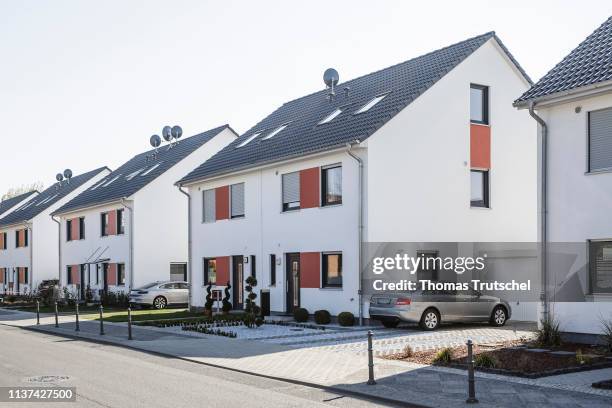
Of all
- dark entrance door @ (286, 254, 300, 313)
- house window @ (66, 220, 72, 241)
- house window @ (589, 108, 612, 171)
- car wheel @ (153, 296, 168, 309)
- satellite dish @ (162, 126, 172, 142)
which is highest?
satellite dish @ (162, 126, 172, 142)

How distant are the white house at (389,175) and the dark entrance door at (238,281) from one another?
30cm

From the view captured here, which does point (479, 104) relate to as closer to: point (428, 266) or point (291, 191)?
point (428, 266)

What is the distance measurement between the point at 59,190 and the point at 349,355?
146 feet

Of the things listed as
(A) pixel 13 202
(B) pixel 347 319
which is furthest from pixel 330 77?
(A) pixel 13 202

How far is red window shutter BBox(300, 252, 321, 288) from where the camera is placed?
899 inches

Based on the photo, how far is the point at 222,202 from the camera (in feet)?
94.1

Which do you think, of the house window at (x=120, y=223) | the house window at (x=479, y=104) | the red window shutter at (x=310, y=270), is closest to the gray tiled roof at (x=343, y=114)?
the house window at (x=479, y=104)

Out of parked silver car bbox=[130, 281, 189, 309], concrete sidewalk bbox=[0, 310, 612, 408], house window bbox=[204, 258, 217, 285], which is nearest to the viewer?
concrete sidewalk bbox=[0, 310, 612, 408]

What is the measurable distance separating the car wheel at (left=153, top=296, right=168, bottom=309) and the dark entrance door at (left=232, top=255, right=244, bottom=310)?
5540 mm

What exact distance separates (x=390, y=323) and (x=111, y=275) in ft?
72.2

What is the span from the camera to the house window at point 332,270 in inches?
870

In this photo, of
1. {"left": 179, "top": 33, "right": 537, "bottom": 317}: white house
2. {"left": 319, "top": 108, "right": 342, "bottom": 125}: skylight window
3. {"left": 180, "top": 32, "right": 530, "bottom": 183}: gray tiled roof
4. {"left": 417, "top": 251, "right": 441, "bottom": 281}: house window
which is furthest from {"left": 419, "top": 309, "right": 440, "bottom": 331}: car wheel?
{"left": 319, "top": 108, "right": 342, "bottom": 125}: skylight window

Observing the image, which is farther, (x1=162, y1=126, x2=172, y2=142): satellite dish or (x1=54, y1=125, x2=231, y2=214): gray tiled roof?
(x1=162, y1=126, x2=172, y2=142): satellite dish

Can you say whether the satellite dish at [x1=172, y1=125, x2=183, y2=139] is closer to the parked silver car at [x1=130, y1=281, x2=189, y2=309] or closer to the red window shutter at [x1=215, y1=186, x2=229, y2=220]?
the parked silver car at [x1=130, y1=281, x2=189, y2=309]
